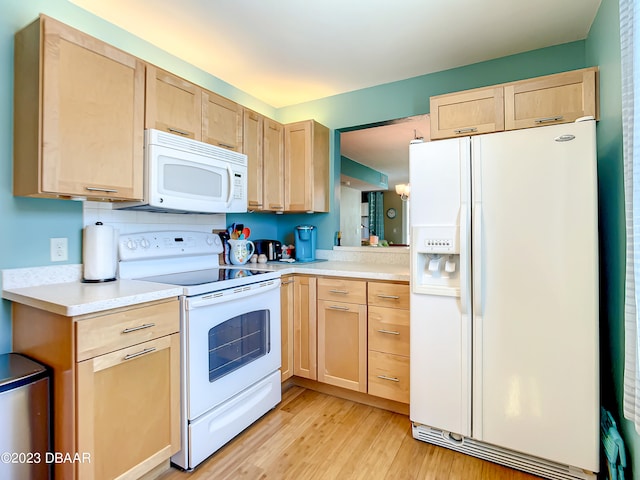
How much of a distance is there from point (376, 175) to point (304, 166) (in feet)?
13.0

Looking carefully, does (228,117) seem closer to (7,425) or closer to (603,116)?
(7,425)

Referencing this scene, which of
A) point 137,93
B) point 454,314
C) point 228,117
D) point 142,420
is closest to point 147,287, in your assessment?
point 142,420

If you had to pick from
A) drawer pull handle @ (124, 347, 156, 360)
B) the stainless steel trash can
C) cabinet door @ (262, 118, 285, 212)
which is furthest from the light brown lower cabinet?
the stainless steel trash can

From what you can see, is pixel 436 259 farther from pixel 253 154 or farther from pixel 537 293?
pixel 253 154

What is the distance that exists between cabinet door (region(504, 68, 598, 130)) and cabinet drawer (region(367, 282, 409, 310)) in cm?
119

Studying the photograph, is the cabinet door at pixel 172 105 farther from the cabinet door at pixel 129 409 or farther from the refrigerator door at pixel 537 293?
the refrigerator door at pixel 537 293

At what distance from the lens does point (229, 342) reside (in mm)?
1926

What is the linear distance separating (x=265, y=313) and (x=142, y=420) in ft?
2.95

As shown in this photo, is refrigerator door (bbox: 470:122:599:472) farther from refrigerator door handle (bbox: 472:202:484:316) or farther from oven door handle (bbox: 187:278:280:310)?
oven door handle (bbox: 187:278:280:310)

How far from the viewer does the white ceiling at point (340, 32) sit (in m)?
1.86

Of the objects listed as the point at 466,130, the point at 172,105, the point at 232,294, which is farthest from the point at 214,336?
the point at 466,130

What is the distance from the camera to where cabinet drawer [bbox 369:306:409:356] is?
2141mm

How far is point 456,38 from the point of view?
7.09 feet

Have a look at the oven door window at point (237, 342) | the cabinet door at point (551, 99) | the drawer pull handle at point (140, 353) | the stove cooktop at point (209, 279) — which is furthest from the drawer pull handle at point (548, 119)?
the drawer pull handle at point (140, 353)
